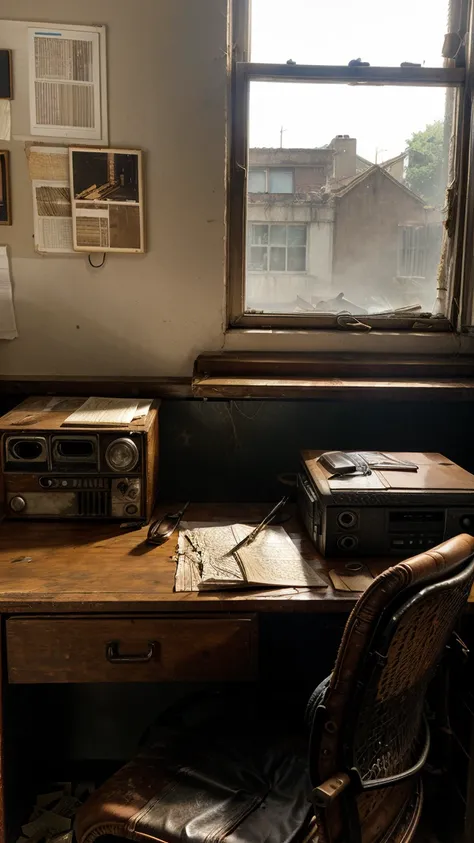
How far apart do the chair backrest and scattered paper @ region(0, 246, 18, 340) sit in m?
1.44

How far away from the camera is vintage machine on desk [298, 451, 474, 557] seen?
151 centimetres

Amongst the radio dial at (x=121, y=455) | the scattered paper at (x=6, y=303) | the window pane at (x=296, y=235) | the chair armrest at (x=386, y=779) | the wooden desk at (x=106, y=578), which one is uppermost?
the window pane at (x=296, y=235)

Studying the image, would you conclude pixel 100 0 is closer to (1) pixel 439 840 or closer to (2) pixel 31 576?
(2) pixel 31 576

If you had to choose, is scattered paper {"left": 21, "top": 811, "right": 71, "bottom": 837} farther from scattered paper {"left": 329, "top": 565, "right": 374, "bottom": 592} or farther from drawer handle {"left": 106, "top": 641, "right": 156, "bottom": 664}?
scattered paper {"left": 329, "top": 565, "right": 374, "bottom": 592}

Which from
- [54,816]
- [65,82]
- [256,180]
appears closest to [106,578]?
[54,816]

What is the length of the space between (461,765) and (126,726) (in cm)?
98

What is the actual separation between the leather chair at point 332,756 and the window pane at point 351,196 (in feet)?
3.84

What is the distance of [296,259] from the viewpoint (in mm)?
2059

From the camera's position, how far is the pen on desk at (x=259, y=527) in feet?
5.19

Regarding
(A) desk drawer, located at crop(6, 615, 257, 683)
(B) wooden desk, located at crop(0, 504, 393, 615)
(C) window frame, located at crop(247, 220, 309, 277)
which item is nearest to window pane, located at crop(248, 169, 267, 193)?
(C) window frame, located at crop(247, 220, 309, 277)

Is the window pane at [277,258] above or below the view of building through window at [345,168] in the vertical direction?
below

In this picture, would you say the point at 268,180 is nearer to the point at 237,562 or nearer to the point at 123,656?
the point at 237,562

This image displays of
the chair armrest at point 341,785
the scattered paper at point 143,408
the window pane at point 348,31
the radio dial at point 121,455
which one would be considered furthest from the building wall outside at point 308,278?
the chair armrest at point 341,785

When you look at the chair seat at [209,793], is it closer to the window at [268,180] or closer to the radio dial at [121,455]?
the radio dial at [121,455]
